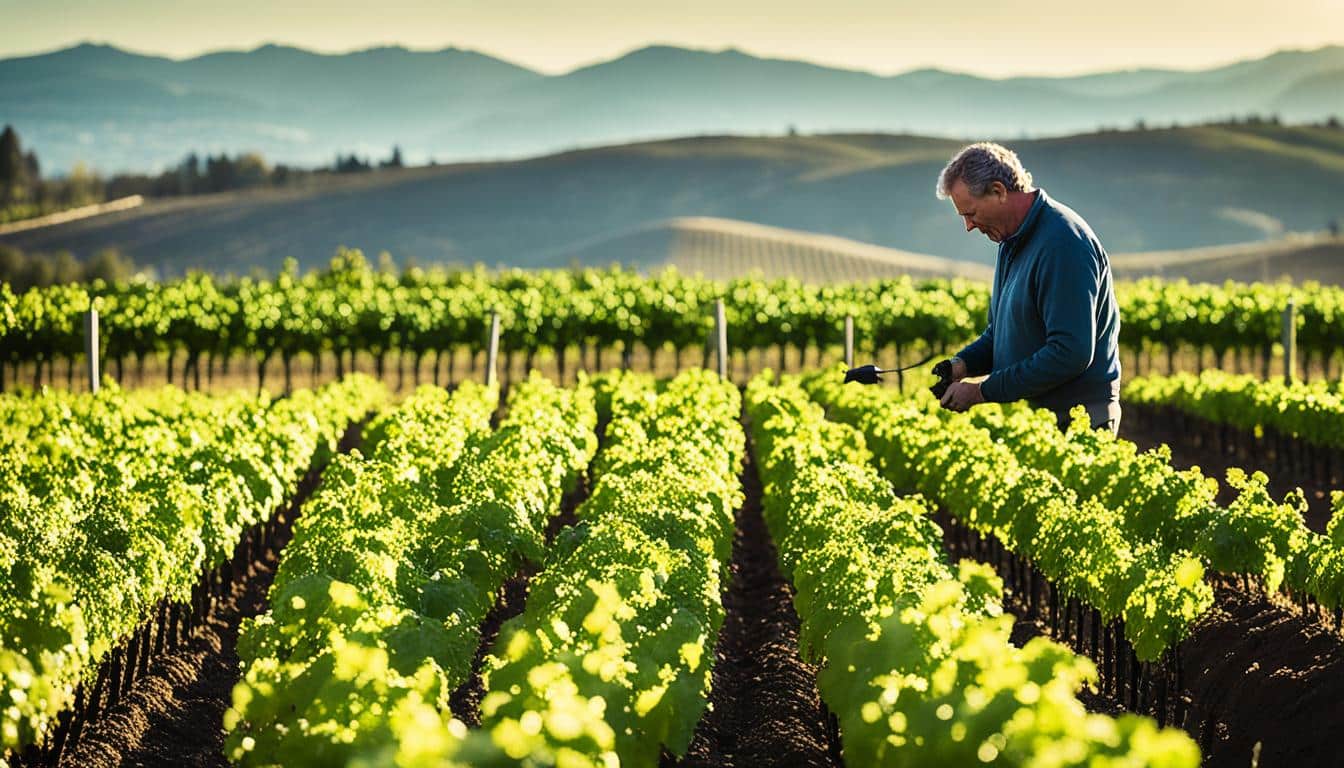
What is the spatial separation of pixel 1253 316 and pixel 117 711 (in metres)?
30.2

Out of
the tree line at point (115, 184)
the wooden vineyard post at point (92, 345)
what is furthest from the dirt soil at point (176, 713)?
the tree line at point (115, 184)

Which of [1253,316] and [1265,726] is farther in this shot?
[1253,316]

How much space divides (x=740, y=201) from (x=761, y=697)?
529 ft

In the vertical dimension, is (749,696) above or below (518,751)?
below

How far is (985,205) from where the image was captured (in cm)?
839

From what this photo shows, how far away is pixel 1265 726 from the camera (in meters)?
7.87

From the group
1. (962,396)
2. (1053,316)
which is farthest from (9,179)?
(1053,316)

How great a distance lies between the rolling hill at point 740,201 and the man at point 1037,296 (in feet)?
422

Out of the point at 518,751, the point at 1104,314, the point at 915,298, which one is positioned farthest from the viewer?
the point at 915,298

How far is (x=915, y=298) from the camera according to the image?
123ft

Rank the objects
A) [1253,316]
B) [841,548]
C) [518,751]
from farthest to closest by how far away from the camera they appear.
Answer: [1253,316]
[841,548]
[518,751]

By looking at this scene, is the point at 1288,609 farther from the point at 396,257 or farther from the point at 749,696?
the point at 396,257

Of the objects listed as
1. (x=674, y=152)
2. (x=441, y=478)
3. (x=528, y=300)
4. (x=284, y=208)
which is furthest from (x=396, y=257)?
(x=441, y=478)

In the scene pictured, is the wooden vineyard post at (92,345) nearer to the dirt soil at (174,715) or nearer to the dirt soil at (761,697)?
the dirt soil at (174,715)
